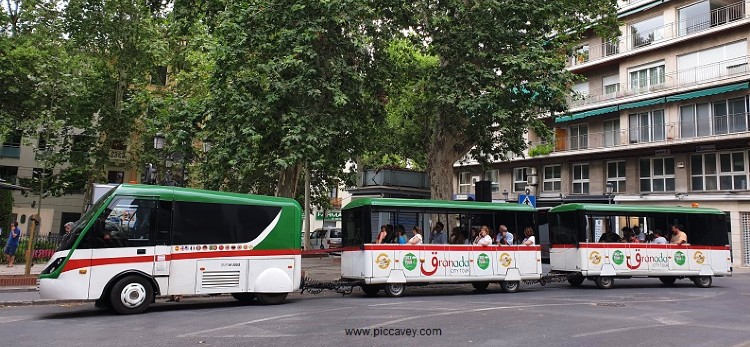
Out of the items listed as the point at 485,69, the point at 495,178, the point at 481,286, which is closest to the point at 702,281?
the point at 481,286

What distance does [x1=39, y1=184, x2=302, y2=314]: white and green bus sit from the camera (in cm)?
1066

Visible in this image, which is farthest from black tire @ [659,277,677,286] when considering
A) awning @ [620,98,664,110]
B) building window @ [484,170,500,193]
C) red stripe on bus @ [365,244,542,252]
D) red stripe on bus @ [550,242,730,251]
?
building window @ [484,170,500,193]

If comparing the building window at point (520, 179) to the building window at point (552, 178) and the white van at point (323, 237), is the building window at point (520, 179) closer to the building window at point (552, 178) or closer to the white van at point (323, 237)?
the building window at point (552, 178)

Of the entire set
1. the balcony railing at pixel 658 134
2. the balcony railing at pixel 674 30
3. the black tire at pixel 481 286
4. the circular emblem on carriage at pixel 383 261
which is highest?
the balcony railing at pixel 674 30

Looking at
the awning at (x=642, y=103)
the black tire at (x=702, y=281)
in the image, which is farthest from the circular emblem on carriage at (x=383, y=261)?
the awning at (x=642, y=103)

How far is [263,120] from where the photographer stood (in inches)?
623

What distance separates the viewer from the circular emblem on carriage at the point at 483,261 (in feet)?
50.1

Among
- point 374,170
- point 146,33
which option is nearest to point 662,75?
point 374,170

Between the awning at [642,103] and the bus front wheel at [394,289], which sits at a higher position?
the awning at [642,103]

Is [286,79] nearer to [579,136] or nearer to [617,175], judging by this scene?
[617,175]

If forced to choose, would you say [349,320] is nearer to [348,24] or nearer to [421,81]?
[348,24]

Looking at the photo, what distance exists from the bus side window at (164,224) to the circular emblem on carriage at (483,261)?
26.8 ft

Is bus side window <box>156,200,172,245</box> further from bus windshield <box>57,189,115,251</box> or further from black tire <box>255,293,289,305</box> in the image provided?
black tire <box>255,293,289,305</box>

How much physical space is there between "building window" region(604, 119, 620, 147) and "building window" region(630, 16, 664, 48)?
4952 millimetres
